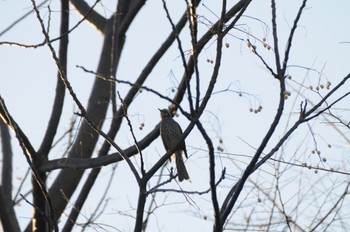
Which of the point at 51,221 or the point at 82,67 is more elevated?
the point at 82,67

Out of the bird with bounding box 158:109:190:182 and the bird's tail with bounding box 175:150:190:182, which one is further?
the bird with bounding box 158:109:190:182

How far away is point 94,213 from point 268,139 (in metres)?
3.00

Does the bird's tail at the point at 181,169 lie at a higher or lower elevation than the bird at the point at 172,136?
lower

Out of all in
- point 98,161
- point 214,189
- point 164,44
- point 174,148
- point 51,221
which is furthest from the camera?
point 164,44

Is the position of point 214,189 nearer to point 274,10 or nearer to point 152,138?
point 274,10

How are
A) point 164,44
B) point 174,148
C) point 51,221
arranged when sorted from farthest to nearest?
point 164,44
point 174,148
point 51,221

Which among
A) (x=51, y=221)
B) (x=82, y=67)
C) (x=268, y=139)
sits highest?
(x=82, y=67)

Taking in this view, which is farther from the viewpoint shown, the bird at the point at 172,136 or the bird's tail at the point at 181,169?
the bird at the point at 172,136

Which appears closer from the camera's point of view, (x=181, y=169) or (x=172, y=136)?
(x=181, y=169)

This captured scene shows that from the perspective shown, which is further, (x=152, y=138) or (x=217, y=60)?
(x=152, y=138)

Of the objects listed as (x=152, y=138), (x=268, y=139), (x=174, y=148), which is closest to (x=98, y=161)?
(x=152, y=138)

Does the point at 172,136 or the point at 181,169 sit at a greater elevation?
the point at 172,136

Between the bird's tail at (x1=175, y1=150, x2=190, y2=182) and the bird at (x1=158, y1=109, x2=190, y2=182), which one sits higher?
the bird at (x1=158, y1=109, x2=190, y2=182)

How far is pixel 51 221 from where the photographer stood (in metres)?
3.27
